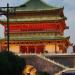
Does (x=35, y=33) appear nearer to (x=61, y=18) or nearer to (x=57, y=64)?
(x=61, y=18)

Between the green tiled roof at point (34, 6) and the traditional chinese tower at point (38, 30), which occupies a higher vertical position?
the green tiled roof at point (34, 6)

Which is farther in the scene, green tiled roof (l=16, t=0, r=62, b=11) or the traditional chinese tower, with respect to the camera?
green tiled roof (l=16, t=0, r=62, b=11)

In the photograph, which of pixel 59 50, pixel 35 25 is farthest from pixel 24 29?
pixel 59 50

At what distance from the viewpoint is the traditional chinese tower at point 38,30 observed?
59375mm

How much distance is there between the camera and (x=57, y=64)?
53312mm

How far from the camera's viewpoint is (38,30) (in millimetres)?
61031

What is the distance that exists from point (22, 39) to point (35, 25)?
2883mm

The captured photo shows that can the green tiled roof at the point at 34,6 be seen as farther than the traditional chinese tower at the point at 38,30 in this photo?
Yes

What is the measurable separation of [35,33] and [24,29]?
172 centimetres

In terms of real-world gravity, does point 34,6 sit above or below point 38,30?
above

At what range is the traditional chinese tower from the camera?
5938 centimetres

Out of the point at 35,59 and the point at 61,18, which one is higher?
the point at 61,18

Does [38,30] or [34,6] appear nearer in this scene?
[38,30]

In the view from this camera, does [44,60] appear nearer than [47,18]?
Yes
